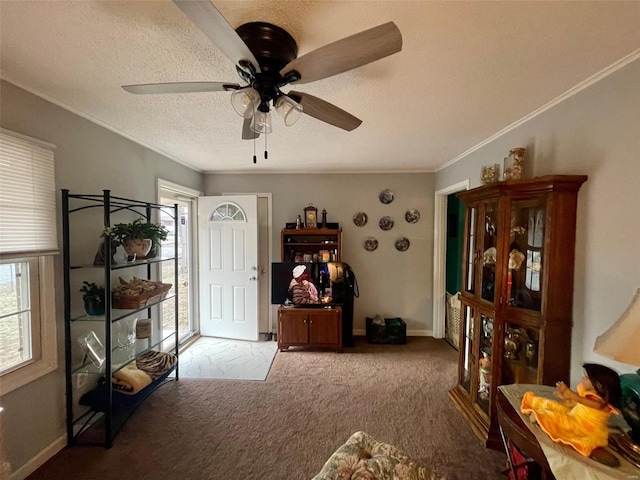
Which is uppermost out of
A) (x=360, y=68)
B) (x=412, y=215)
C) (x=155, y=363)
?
(x=360, y=68)

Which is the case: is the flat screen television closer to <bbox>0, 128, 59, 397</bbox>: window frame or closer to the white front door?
the white front door

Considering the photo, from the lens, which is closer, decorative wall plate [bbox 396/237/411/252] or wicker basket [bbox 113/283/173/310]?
wicker basket [bbox 113/283/173/310]

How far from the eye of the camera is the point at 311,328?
12.0 ft

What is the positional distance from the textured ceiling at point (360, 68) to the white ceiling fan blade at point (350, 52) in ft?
0.71

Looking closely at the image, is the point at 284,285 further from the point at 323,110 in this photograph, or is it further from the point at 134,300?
the point at 323,110

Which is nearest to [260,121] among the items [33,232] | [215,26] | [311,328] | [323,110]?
[323,110]

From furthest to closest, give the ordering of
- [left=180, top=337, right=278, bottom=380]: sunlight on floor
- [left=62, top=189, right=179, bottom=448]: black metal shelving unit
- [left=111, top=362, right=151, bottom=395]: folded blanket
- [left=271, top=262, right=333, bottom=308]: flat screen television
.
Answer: [left=271, top=262, right=333, bottom=308]: flat screen television < [left=180, top=337, right=278, bottom=380]: sunlight on floor < [left=111, top=362, right=151, bottom=395]: folded blanket < [left=62, top=189, right=179, bottom=448]: black metal shelving unit

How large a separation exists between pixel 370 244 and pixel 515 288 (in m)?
2.24

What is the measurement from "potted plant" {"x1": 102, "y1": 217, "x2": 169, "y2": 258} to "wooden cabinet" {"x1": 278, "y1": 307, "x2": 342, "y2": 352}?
1.82 meters

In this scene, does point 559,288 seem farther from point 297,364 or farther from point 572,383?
point 297,364

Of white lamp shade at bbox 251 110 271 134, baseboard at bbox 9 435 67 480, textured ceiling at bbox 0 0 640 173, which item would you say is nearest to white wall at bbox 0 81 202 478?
baseboard at bbox 9 435 67 480

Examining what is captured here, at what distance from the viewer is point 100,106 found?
6.68ft

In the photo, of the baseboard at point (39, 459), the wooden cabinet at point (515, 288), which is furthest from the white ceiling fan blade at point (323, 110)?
the baseboard at point (39, 459)

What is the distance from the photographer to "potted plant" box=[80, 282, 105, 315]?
208 cm
